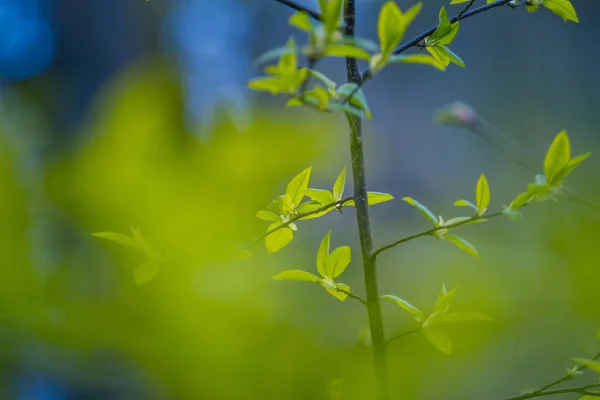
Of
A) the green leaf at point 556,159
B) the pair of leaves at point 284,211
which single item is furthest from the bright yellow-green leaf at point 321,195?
the green leaf at point 556,159

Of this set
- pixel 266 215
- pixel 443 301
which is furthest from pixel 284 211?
pixel 443 301

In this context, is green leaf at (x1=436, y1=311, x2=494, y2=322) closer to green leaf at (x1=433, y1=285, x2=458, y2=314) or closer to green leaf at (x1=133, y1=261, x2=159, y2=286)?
green leaf at (x1=433, y1=285, x2=458, y2=314)

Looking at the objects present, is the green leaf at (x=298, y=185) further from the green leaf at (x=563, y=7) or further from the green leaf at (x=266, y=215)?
the green leaf at (x=563, y=7)

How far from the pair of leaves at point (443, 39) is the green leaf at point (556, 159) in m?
0.07

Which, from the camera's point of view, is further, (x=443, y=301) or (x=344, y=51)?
(x=443, y=301)

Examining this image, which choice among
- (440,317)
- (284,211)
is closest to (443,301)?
(440,317)

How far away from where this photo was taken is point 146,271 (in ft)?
0.90

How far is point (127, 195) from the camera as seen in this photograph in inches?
11.9

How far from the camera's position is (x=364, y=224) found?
0.98ft

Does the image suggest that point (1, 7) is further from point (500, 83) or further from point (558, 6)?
point (500, 83)

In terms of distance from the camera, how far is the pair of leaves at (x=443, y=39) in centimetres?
28

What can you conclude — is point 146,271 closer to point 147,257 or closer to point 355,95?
point 147,257

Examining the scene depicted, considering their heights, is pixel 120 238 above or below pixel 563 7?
below

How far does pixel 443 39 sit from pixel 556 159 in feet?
0.31
